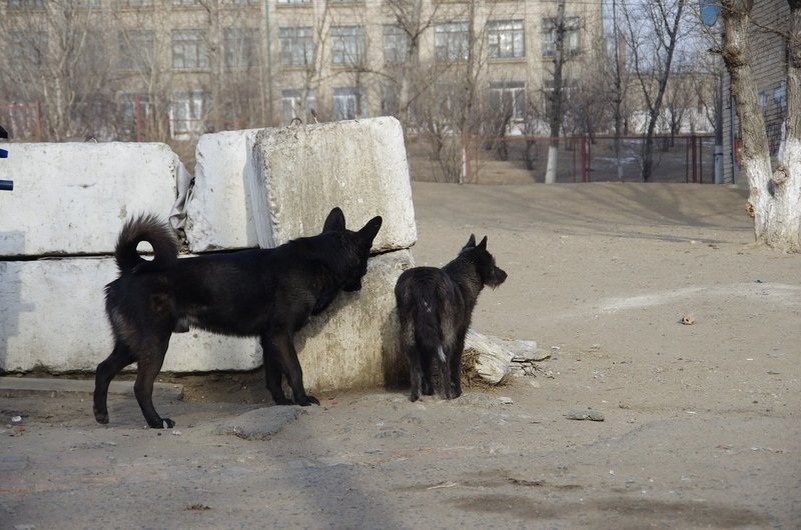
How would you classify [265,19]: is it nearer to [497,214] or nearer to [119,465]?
[497,214]

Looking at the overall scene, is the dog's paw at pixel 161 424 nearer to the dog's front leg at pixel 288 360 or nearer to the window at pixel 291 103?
the dog's front leg at pixel 288 360

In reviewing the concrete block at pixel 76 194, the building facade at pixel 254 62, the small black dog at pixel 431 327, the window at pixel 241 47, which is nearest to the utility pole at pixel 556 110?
the building facade at pixel 254 62

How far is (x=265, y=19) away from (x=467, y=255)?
42346mm

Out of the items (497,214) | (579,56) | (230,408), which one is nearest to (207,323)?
(230,408)

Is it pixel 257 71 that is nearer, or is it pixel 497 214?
pixel 497 214

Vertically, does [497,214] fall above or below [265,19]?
below

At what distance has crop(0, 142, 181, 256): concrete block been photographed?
29.9ft

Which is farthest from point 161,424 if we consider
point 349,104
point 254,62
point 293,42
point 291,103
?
point 293,42

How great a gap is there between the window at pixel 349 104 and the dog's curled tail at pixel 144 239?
3831 cm

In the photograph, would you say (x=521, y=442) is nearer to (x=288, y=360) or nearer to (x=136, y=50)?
(x=288, y=360)

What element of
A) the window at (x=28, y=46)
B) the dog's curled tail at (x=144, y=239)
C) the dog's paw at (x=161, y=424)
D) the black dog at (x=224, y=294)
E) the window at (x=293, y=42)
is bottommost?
the dog's paw at (x=161, y=424)

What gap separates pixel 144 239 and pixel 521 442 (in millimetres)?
2798

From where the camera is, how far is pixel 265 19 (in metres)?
48.7

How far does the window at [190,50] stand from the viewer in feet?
138
